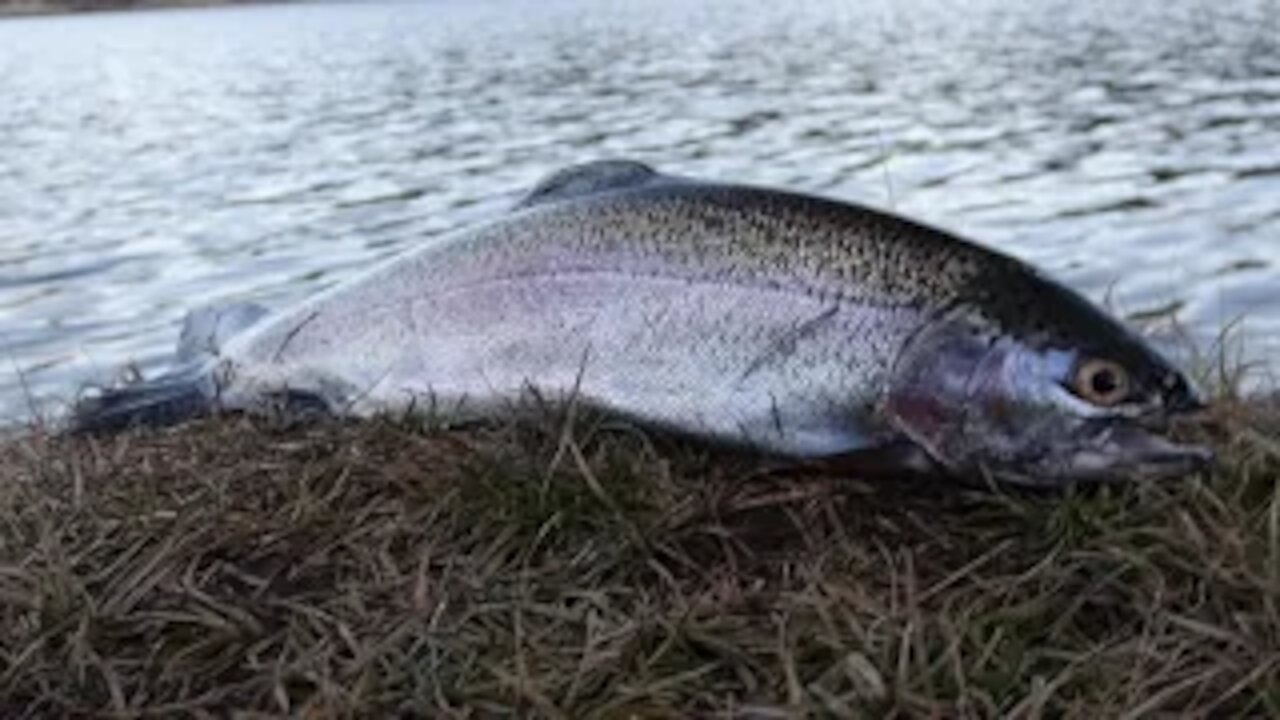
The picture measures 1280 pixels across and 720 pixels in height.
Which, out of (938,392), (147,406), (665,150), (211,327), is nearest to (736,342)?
(938,392)

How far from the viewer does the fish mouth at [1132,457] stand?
10.7 ft

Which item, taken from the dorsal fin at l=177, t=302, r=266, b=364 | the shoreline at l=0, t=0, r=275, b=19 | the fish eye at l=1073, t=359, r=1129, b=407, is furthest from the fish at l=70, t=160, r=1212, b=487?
the shoreline at l=0, t=0, r=275, b=19

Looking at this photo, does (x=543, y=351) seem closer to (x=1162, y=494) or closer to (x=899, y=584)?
(x=899, y=584)

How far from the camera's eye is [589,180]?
4328 mm

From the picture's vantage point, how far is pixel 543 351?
4004mm

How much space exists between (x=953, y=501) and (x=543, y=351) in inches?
41.0

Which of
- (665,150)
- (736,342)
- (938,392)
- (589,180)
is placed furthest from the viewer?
(665,150)

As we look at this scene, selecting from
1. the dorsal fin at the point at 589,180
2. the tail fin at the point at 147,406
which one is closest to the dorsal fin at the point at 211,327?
the tail fin at the point at 147,406

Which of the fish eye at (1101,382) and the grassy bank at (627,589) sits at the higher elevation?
the fish eye at (1101,382)

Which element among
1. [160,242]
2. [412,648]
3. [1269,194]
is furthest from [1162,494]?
[160,242]

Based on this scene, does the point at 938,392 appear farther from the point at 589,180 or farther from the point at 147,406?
the point at 147,406

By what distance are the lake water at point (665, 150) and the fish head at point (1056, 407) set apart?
314cm

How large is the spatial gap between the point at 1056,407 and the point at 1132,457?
166mm

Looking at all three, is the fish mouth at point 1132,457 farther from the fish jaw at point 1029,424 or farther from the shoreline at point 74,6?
the shoreline at point 74,6
